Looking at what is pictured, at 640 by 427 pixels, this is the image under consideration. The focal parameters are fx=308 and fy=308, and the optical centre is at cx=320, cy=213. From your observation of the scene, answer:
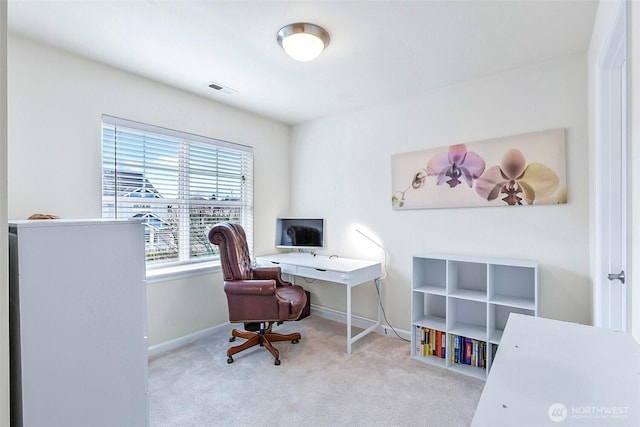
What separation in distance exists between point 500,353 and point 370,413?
1.38 metres

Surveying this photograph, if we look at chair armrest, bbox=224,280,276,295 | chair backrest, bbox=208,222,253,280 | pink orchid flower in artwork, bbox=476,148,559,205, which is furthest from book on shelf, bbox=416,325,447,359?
chair backrest, bbox=208,222,253,280

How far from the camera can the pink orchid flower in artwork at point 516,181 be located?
2.34 meters

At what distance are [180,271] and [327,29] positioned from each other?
237 centimetres

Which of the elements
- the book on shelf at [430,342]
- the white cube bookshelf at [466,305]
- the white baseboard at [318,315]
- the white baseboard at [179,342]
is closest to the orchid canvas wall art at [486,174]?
the white cube bookshelf at [466,305]

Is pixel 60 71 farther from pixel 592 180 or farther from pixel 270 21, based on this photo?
A: pixel 592 180

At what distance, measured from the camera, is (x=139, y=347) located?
1388 mm

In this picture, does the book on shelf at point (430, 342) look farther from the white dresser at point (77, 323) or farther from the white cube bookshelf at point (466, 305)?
the white dresser at point (77, 323)

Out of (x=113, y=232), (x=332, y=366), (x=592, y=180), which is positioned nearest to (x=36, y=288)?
(x=113, y=232)

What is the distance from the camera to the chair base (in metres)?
2.58

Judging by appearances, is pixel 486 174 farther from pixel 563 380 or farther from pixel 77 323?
pixel 77 323

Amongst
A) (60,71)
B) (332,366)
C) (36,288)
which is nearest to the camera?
(36,288)

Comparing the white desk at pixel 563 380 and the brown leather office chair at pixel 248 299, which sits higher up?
the white desk at pixel 563 380

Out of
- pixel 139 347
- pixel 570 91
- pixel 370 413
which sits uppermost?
pixel 570 91

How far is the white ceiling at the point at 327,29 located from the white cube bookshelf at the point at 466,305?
61.4 inches
